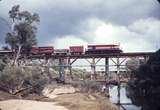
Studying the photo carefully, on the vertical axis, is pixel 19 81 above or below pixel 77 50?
below

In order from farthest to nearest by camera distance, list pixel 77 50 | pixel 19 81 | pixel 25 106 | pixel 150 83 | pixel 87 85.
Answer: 1. pixel 77 50
2. pixel 87 85
3. pixel 19 81
4. pixel 150 83
5. pixel 25 106

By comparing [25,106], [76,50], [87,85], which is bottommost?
[25,106]

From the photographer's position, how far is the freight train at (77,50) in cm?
8081

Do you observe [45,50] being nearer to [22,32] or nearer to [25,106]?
[22,32]

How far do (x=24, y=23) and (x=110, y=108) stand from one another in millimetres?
49411

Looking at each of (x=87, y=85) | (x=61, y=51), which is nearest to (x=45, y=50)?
(x=61, y=51)

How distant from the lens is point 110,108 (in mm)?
38781

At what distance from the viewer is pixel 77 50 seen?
270 feet

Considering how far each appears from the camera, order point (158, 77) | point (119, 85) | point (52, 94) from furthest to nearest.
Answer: point (119, 85) < point (52, 94) < point (158, 77)

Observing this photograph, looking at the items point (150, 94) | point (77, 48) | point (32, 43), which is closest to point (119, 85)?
point (77, 48)

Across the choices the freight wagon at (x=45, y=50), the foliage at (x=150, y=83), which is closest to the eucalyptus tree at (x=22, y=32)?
the freight wagon at (x=45, y=50)

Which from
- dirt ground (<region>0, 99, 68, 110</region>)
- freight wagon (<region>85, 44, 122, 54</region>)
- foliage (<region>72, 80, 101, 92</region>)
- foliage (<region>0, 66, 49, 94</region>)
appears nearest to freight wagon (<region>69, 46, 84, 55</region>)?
freight wagon (<region>85, 44, 122, 54</region>)

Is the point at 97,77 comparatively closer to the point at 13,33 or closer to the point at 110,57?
the point at 110,57

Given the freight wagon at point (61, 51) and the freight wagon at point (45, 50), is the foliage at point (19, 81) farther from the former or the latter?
the freight wagon at point (45, 50)
